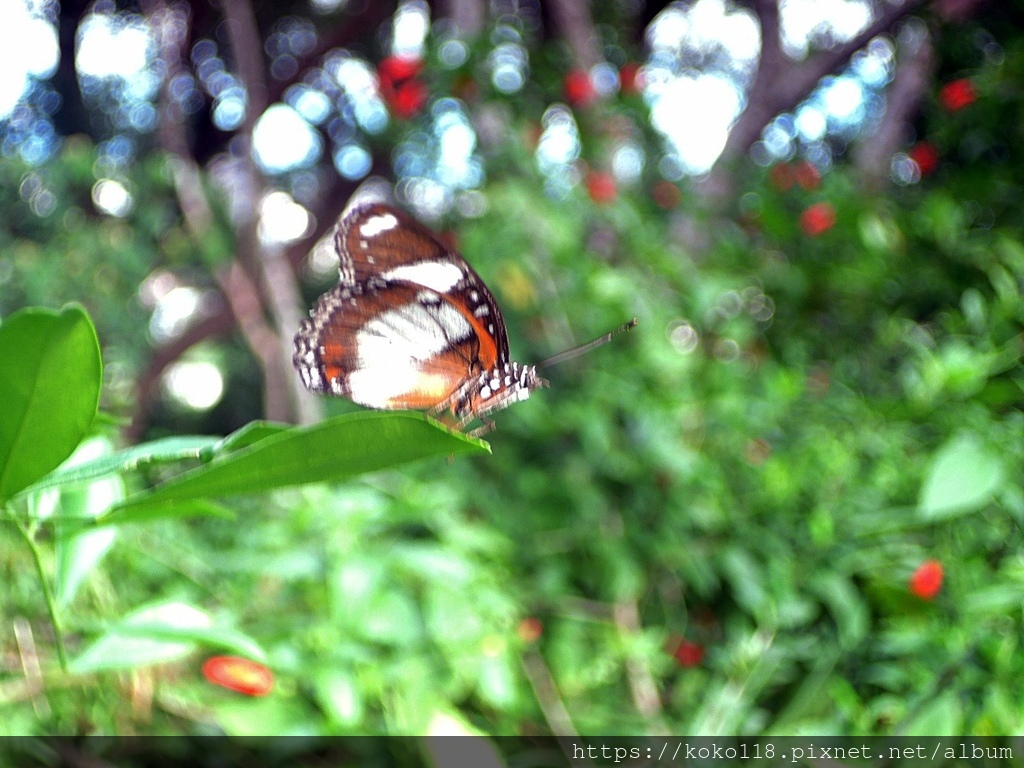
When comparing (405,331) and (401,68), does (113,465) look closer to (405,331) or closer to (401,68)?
(405,331)

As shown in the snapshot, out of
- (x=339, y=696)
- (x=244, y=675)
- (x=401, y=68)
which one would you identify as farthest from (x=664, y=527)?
(x=401, y=68)

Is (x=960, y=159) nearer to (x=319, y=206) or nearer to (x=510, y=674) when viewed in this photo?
(x=510, y=674)

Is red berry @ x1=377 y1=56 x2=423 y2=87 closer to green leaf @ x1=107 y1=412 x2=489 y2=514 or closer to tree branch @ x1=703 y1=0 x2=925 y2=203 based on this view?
tree branch @ x1=703 y1=0 x2=925 y2=203

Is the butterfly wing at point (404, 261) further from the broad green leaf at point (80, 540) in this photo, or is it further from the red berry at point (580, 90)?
the red berry at point (580, 90)

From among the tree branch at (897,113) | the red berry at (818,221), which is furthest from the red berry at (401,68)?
the tree branch at (897,113)

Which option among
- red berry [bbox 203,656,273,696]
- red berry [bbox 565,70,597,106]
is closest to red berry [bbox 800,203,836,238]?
red berry [bbox 565,70,597,106]
